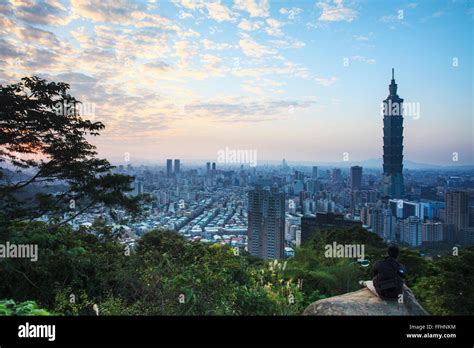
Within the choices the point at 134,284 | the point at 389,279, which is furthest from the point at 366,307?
the point at 134,284

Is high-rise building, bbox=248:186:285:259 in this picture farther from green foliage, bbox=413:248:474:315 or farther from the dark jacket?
the dark jacket

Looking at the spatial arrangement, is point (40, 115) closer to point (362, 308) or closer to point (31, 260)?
point (31, 260)

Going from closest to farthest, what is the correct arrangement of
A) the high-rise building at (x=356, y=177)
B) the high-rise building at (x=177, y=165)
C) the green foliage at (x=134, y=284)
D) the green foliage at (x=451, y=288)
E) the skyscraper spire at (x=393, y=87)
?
the green foliage at (x=134, y=284)
the green foliage at (x=451, y=288)
the skyscraper spire at (x=393, y=87)
the high-rise building at (x=356, y=177)
the high-rise building at (x=177, y=165)

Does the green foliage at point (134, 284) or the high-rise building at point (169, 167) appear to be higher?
the high-rise building at point (169, 167)

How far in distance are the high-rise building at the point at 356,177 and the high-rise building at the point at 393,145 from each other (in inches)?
17.9

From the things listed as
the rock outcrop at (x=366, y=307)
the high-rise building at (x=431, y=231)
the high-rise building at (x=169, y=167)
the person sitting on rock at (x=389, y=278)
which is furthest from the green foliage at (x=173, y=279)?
the high-rise building at (x=169, y=167)

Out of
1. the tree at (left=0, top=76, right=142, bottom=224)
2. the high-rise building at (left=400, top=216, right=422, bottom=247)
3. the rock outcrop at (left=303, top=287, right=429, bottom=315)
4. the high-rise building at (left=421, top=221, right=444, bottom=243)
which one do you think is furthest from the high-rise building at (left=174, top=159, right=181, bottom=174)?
the high-rise building at (left=421, top=221, right=444, bottom=243)

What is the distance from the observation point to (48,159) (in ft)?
16.6

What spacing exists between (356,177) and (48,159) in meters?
5.58

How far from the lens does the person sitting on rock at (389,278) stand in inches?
127

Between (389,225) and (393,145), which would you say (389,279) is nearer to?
(389,225)

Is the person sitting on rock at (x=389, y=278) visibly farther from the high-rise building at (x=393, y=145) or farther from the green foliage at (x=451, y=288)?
the high-rise building at (x=393, y=145)

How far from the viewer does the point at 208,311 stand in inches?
141
